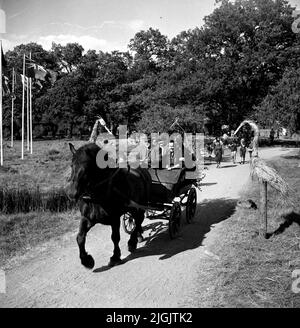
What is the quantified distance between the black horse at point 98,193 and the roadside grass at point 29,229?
2242 millimetres

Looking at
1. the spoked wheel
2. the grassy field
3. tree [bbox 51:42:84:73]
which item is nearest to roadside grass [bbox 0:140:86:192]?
the grassy field

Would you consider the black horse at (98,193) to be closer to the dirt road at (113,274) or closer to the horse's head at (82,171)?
the horse's head at (82,171)

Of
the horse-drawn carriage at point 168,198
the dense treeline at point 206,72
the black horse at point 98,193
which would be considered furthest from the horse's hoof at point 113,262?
the dense treeline at point 206,72

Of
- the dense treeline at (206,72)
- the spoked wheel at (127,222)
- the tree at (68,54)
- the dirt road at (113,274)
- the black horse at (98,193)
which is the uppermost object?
the tree at (68,54)

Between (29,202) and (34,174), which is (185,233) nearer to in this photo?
(29,202)

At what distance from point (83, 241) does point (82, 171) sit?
156cm

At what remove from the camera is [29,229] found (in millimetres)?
9539

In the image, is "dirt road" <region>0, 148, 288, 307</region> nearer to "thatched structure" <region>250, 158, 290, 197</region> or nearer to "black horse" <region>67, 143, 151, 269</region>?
"black horse" <region>67, 143, 151, 269</region>

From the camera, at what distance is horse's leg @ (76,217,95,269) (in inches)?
259

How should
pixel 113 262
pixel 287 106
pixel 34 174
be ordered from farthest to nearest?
pixel 287 106, pixel 34 174, pixel 113 262

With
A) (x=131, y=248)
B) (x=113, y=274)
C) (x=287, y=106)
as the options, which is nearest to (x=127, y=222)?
(x=131, y=248)

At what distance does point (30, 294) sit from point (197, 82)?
37104 millimetres

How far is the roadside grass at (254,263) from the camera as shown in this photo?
216 inches
